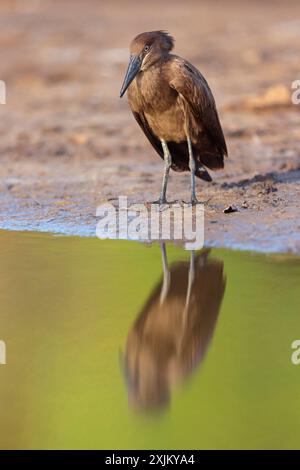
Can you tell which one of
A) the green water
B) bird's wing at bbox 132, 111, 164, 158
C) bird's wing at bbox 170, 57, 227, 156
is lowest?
the green water

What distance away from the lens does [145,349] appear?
18.1ft

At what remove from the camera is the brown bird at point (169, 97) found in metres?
7.59

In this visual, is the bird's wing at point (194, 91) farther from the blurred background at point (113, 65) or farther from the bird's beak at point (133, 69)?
the blurred background at point (113, 65)

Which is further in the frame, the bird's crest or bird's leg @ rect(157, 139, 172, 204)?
bird's leg @ rect(157, 139, 172, 204)

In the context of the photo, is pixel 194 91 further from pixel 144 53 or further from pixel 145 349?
pixel 145 349

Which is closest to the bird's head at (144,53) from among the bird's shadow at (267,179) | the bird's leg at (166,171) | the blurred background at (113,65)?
the bird's leg at (166,171)

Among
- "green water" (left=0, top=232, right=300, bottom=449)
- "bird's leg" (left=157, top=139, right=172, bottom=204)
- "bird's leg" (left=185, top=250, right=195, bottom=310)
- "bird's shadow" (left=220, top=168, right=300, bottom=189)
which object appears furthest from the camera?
"bird's shadow" (left=220, top=168, right=300, bottom=189)

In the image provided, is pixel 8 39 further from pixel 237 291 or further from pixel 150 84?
pixel 237 291

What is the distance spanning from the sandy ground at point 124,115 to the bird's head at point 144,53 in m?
1.36

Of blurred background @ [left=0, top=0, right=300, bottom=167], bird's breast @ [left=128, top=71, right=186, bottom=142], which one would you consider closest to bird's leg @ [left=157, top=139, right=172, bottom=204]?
bird's breast @ [left=128, top=71, right=186, bottom=142]

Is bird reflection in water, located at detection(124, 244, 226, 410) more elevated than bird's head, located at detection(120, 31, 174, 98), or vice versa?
bird's head, located at detection(120, 31, 174, 98)

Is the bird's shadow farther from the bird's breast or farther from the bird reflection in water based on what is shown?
the bird reflection in water

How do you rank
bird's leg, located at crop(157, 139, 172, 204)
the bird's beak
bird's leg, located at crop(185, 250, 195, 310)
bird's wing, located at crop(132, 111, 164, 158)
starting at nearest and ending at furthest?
bird's leg, located at crop(185, 250, 195, 310), the bird's beak, bird's wing, located at crop(132, 111, 164, 158), bird's leg, located at crop(157, 139, 172, 204)

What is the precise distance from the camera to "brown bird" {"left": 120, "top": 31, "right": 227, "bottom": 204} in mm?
7591
